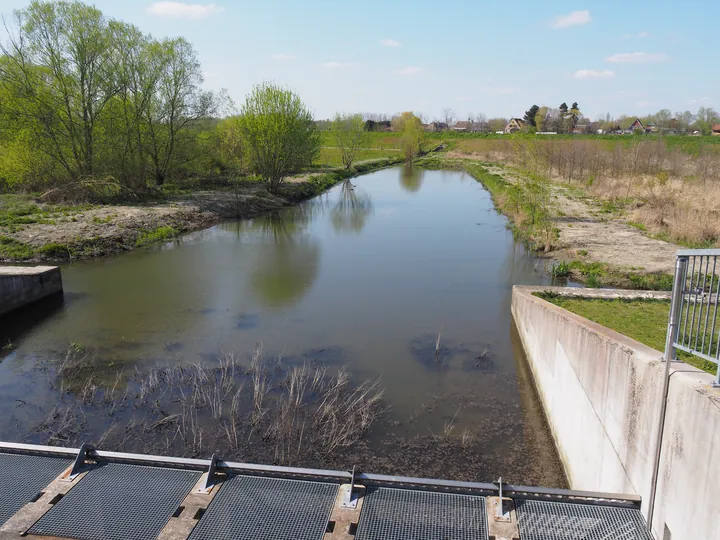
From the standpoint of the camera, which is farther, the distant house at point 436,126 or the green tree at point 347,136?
the distant house at point 436,126

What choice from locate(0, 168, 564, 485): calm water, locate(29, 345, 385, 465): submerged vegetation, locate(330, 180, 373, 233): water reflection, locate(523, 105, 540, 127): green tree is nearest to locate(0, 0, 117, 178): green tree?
locate(0, 168, 564, 485): calm water

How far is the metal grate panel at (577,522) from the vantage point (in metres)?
4.77

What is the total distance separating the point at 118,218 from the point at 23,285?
35.0 ft

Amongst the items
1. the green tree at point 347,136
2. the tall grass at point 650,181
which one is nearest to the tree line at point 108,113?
the tall grass at point 650,181

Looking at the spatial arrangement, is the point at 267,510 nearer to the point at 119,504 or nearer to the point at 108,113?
the point at 119,504

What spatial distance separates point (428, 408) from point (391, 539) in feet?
14.8

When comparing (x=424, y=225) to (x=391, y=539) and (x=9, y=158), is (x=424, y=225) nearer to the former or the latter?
(x=9, y=158)

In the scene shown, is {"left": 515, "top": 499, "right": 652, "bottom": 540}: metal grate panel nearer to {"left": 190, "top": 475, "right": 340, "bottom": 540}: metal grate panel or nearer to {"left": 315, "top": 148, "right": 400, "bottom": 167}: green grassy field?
{"left": 190, "top": 475, "right": 340, "bottom": 540}: metal grate panel

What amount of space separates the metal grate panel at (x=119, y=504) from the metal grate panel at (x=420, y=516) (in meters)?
1.88

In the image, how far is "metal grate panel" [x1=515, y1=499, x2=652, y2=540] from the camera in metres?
4.77

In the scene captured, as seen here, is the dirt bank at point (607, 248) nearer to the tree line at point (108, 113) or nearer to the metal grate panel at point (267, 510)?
the metal grate panel at point (267, 510)

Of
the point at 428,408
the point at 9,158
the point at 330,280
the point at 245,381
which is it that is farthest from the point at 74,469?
the point at 9,158

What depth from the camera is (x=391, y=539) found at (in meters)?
4.70

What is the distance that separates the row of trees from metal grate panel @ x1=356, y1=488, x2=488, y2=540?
26.6 m
